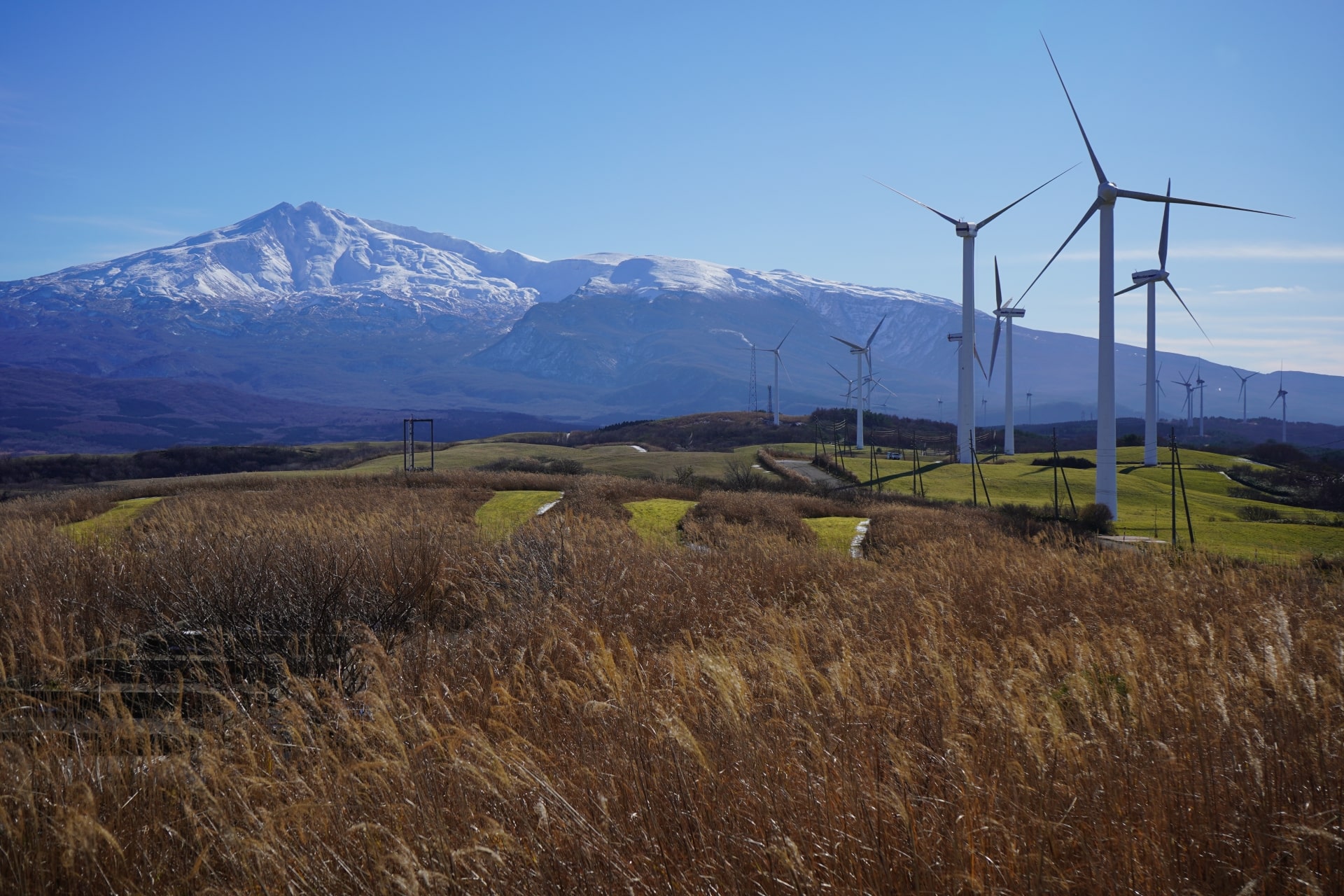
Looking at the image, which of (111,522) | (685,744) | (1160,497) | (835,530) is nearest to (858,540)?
(835,530)

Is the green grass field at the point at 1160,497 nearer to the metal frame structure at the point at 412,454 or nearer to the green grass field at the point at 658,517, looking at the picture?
the green grass field at the point at 658,517

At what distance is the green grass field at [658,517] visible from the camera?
20.9 metres

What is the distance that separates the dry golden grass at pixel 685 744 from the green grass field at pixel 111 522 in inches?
359

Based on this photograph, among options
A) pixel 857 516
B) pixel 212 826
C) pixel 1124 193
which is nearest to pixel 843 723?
pixel 212 826

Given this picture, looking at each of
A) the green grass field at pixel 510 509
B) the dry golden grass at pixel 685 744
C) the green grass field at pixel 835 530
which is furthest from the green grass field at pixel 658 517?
the dry golden grass at pixel 685 744

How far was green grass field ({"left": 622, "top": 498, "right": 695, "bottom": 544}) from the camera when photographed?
2092 centimetres

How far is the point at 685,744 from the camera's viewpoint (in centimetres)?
529

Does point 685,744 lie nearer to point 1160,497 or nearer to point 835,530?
point 835,530

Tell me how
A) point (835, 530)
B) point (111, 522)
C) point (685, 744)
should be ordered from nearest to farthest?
point (685, 744) < point (835, 530) < point (111, 522)

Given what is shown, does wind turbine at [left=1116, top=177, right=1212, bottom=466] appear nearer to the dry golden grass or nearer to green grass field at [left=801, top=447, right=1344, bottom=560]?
green grass field at [left=801, top=447, right=1344, bottom=560]

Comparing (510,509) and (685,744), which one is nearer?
(685,744)

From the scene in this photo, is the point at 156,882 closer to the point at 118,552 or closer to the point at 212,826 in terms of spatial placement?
the point at 212,826

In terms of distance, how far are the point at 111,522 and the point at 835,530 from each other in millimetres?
19968

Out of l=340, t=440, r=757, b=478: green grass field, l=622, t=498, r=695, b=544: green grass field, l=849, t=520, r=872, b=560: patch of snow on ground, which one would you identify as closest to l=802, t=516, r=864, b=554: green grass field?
l=849, t=520, r=872, b=560: patch of snow on ground
